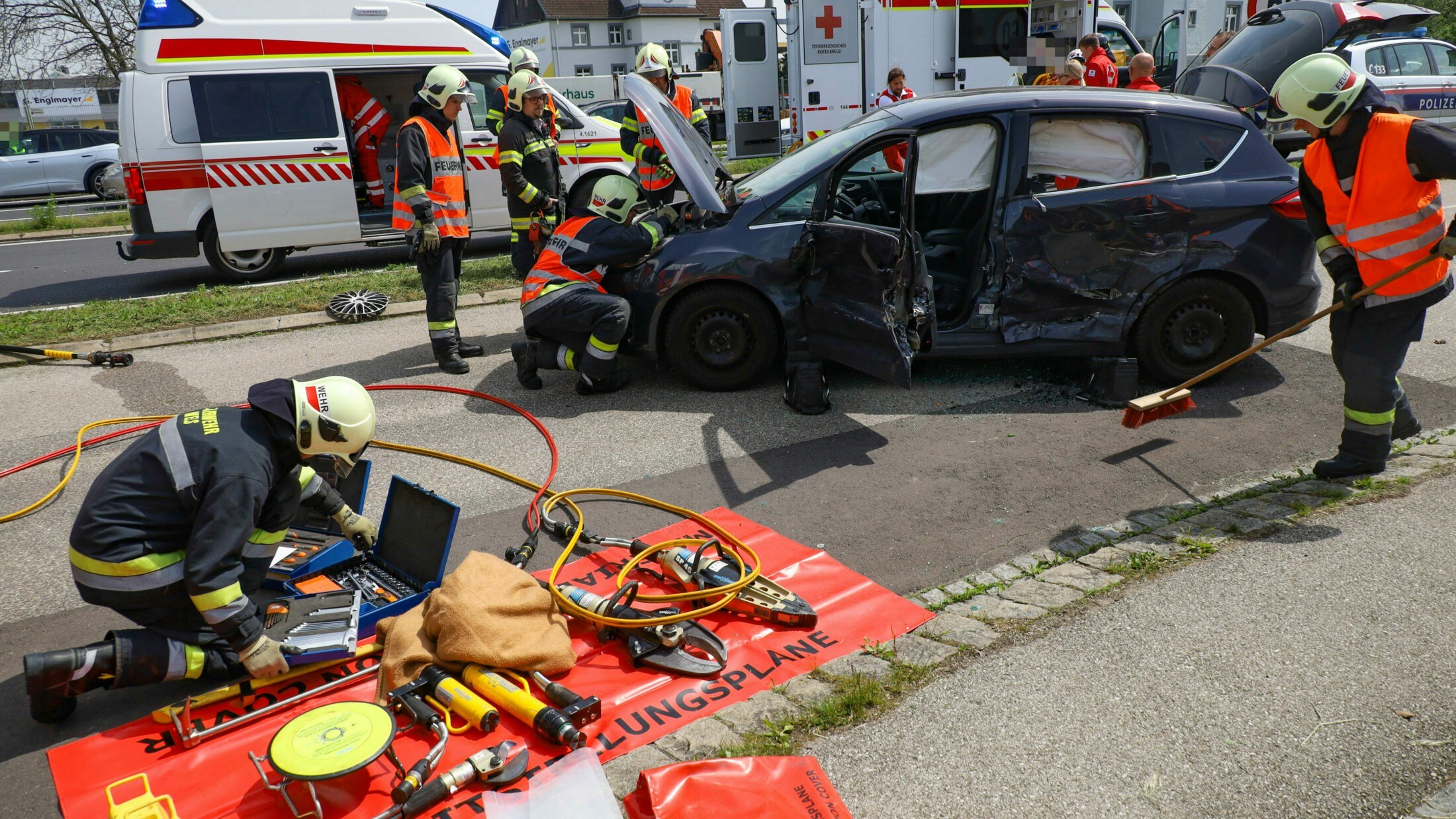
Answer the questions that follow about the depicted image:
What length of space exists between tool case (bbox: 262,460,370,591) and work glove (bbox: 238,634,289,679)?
1.77 feet

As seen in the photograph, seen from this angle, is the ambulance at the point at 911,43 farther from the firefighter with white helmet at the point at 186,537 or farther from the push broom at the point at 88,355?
the firefighter with white helmet at the point at 186,537

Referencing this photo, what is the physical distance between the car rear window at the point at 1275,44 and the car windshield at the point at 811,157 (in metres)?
9.41

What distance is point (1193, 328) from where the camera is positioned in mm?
5828

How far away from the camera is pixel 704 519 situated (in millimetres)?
4262

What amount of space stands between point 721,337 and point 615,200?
1129 mm

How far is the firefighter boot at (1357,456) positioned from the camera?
15.0ft

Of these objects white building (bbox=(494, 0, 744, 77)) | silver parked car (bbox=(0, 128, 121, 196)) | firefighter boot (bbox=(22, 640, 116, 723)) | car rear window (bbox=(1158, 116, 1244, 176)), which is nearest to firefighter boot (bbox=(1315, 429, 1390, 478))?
car rear window (bbox=(1158, 116, 1244, 176))

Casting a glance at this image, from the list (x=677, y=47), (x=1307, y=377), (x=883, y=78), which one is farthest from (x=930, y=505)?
(x=677, y=47)

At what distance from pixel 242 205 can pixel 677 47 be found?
4427 cm

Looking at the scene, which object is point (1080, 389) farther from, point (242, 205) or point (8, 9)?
point (8, 9)

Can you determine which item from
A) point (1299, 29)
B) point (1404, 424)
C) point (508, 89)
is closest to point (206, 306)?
point (508, 89)

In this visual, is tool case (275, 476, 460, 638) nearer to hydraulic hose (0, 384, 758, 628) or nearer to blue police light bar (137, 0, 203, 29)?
hydraulic hose (0, 384, 758, 628)

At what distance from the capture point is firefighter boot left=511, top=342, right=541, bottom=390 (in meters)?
6.31

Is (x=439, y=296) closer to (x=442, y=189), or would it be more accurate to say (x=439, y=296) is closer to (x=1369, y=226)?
(x=442, y=189)
